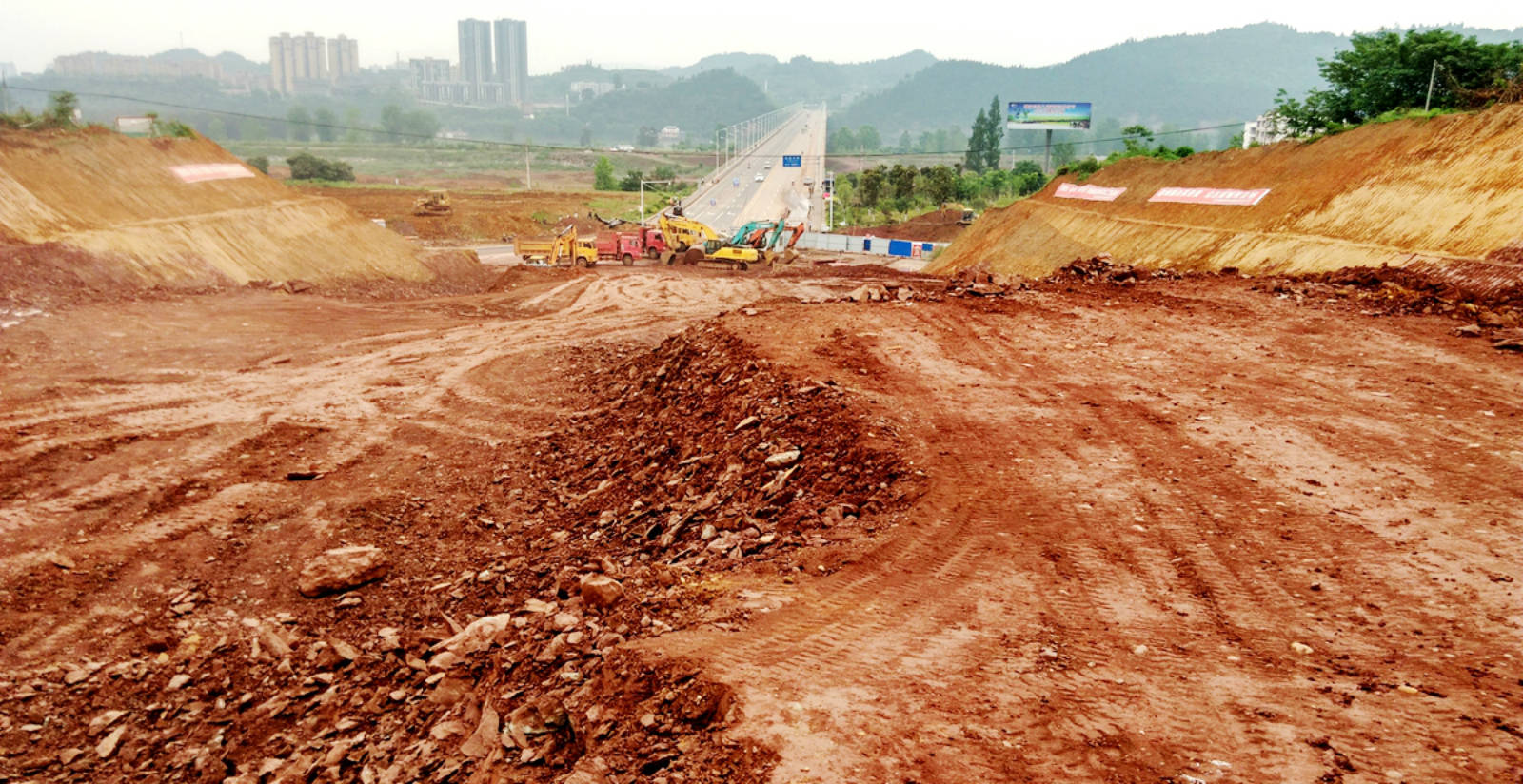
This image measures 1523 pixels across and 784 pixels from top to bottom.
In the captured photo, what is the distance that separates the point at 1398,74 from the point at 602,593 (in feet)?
Answer: 135

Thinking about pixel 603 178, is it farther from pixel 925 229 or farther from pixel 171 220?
pixel 171 220

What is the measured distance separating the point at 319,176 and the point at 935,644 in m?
115

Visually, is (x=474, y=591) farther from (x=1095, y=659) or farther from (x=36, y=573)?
(x=1095, y=659)

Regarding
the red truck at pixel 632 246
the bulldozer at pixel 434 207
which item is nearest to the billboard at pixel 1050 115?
the bulldozer at pixel 434 207

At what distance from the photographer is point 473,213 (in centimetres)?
7188

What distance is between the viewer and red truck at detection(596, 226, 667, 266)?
1868 inches

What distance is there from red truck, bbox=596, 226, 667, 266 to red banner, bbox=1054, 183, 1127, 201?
1883 centimetres

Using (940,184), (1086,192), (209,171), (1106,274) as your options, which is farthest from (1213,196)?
(940,184)

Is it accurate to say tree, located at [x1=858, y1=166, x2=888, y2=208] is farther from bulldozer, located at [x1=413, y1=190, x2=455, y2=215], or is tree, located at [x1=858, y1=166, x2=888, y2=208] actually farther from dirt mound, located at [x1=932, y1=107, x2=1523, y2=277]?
dirt mound, located at [x1=932, y1=107, x2=1523, y2=277]

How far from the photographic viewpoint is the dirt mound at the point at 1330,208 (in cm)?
2078

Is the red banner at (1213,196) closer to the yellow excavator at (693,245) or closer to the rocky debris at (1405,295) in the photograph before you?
the rocky debris at (1405,295)

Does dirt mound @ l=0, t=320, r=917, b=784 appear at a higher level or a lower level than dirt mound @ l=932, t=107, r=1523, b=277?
lower

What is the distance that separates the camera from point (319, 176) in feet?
350

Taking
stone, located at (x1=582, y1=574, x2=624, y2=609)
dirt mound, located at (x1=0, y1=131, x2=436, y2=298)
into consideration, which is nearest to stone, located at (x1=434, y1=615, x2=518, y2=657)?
stone, located at (x1=582, y1=574, x2=624, y2=609)
